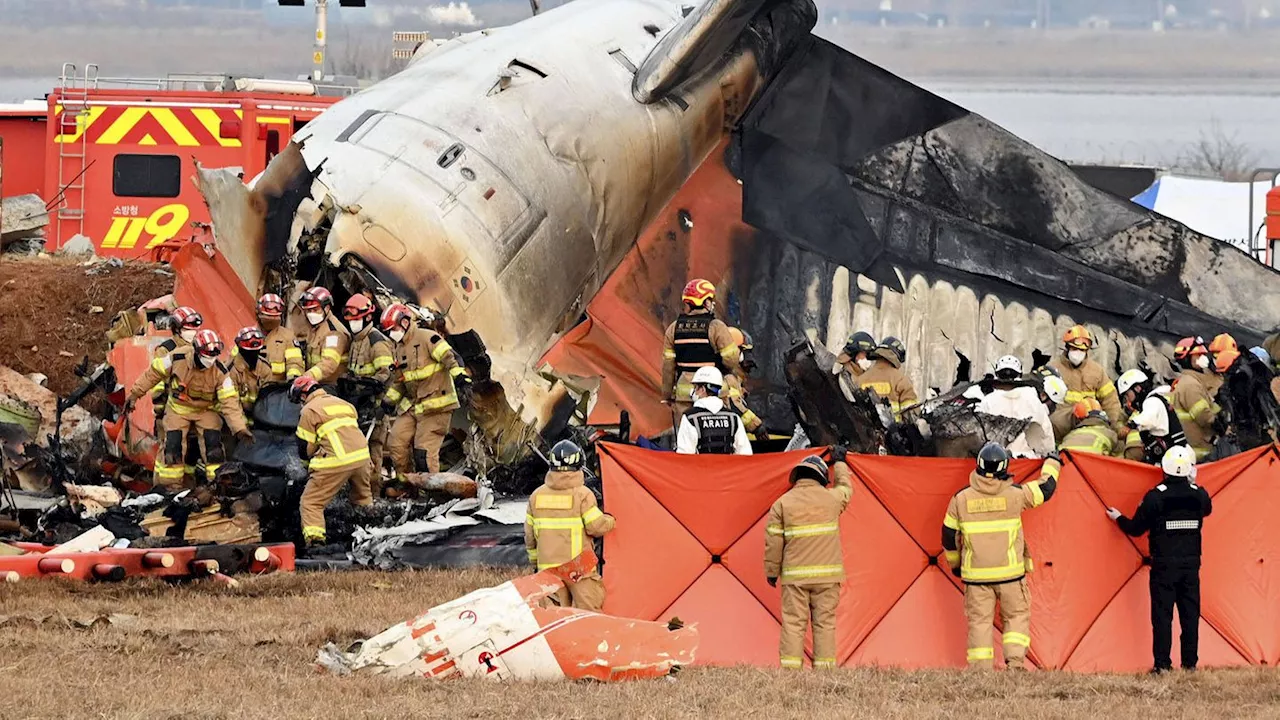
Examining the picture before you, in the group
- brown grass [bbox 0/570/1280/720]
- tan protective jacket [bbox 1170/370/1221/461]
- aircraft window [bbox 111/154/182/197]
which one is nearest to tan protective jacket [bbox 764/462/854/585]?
brown grass [bbox 0/570/1280/720]

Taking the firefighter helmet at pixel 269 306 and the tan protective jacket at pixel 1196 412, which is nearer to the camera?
the tan protective jacket at pixel 1196 412

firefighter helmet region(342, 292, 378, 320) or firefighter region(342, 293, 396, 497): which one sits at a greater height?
firefighter helmet region(342, 292, 378, 320)

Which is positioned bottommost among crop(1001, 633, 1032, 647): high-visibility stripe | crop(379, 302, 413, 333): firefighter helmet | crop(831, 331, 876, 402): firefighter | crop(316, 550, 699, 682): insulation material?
crop(1001, 633, 1032, 647): high-visibility stripe

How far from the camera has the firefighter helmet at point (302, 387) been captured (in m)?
15.0


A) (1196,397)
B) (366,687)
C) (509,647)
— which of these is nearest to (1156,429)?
(1196,397)

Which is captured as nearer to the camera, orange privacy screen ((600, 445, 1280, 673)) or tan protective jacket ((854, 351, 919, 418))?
orange privacy screen ((600, 445, 1280, 673))

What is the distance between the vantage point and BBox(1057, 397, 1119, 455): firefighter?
47.6 ft

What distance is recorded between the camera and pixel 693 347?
15.8m

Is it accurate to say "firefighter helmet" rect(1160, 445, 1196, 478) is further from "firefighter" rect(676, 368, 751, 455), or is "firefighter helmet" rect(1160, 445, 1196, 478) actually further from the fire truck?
the fire truck

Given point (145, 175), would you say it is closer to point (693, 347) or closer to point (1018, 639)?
point (693, 347)

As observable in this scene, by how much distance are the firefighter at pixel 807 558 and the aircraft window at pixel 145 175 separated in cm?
1721

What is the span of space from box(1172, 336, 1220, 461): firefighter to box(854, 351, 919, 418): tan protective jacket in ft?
7.66

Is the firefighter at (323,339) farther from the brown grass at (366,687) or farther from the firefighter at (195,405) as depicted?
the brown grass at (366,687)

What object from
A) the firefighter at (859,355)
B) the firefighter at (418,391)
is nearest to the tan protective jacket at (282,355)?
the firefighter at (418,391)
